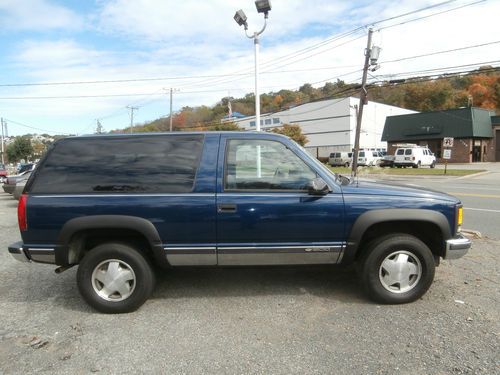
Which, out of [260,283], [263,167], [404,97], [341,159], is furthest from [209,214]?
[404,97]

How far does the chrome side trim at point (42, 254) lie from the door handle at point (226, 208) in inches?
66.9

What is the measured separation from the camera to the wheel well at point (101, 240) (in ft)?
12.9

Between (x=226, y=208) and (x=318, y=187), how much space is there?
91cm

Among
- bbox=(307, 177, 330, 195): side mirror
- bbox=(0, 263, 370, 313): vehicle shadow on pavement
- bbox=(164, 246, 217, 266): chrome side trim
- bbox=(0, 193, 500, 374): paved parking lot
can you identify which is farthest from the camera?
bbox=(0, 263, 370, 313): vehicle shadow on pavement

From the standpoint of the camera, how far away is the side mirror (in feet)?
12.3

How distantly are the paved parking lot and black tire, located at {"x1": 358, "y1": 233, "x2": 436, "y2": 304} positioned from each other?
0.13 metres

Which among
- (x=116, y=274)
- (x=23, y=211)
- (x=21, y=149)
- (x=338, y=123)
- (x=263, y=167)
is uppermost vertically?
(x=338, y=123)

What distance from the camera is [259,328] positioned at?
3586 mm

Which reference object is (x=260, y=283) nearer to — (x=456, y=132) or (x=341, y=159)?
(x=341, y=159)

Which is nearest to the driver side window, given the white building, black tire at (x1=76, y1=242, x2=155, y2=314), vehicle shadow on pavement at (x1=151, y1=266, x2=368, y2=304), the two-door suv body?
the two-door suv body

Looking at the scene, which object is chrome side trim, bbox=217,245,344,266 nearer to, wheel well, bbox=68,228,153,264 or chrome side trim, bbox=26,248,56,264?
wheel well, bbox=68,228,153,264

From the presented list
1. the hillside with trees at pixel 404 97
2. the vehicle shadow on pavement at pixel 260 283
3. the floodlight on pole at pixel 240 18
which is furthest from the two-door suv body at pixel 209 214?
the hillside with trees at pixel 404 97

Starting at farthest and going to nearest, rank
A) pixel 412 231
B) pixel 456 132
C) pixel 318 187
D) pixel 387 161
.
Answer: pixel 456 132 → pixel 387 161 → pixel 412 231 → pixel 318 187

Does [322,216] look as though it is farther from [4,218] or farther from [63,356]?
[4,218]
